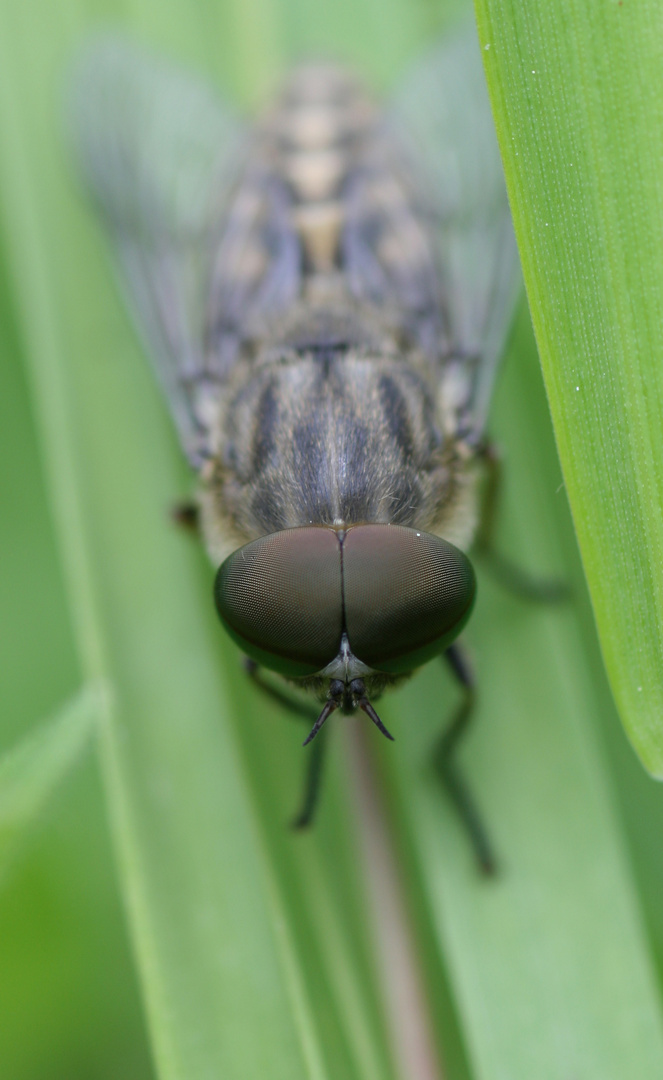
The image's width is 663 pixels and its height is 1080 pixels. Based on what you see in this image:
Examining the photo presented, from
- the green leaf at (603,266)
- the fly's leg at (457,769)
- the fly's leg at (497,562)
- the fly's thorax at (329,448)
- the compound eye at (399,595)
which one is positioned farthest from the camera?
the fly's leg at (497,562)

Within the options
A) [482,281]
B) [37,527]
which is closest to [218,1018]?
[37,527]

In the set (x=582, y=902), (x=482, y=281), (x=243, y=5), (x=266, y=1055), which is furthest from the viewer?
(x=243, y=5)

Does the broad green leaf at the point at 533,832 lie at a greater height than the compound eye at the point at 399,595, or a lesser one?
lesser

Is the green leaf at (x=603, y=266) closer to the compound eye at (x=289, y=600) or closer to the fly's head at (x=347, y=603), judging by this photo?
the fly's head at (x=347, y=603)

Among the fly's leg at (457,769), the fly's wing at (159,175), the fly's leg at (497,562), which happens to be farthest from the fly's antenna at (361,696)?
the fly's wing at (159,175)

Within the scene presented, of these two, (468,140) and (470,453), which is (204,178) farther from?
(470,453)

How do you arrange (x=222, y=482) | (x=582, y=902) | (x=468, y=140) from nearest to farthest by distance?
(x=582, y=902), (x=222, y=482), (x=468, y=140)
